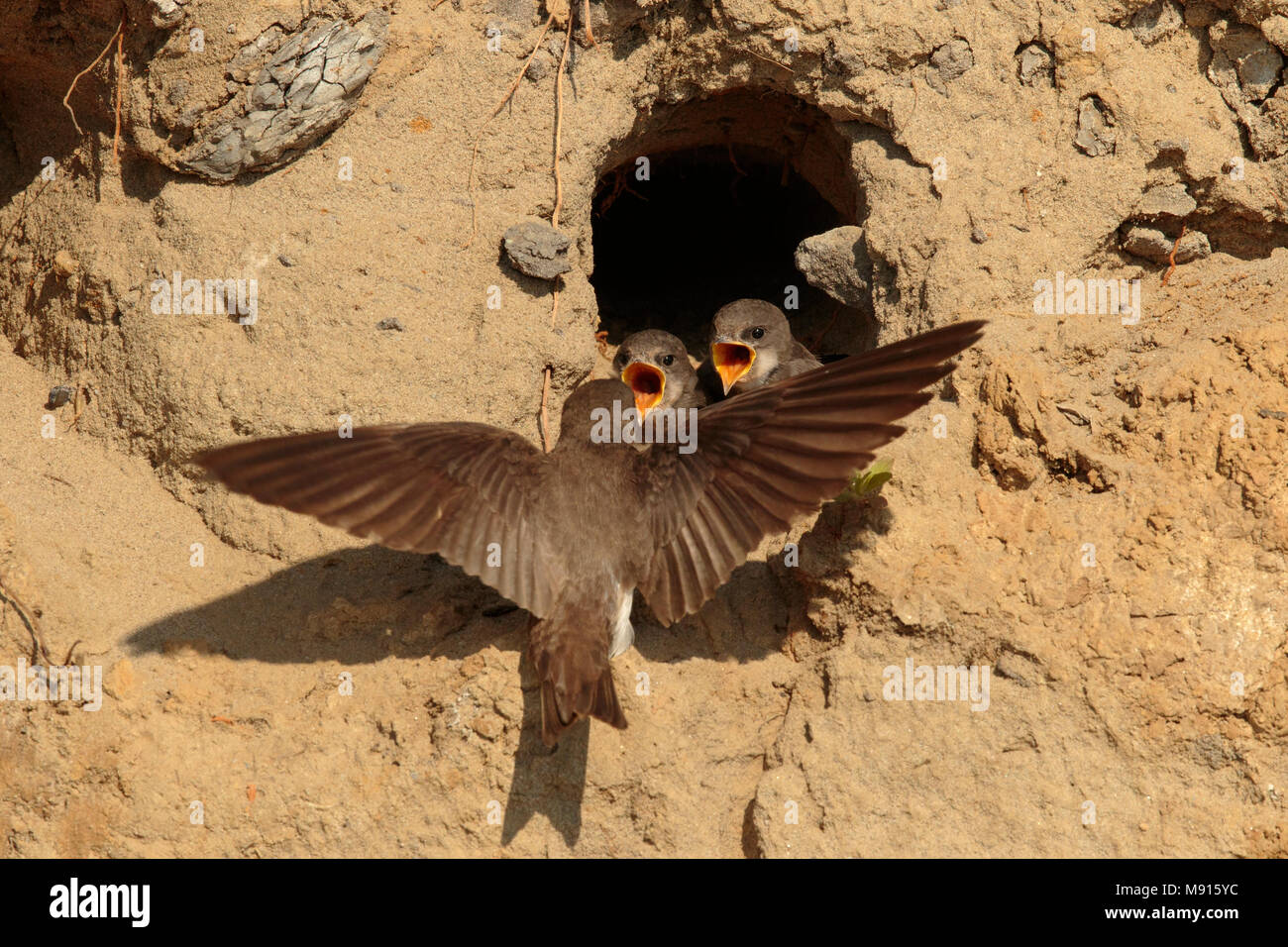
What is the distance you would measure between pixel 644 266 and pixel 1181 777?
3901mm

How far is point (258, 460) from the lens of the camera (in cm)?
281

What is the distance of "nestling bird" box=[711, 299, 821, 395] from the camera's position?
445 cm

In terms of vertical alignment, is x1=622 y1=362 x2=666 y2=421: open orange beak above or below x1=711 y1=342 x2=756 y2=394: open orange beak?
below

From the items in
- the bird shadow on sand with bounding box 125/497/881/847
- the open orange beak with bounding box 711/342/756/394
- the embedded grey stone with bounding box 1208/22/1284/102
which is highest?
the embedded grey stone with bounding box 1208/22/1284/102

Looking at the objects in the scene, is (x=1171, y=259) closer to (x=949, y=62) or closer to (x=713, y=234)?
(x=949, y=62)

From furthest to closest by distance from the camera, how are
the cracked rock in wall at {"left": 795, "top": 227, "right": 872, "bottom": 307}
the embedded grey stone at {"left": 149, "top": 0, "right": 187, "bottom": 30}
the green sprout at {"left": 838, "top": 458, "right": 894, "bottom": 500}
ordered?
1. the cracked rock in wall at {"left": 795, "top": 227, "right": 872, "bottom": 307}
2. the embedded grey stone at {"left": 149, "top": 0, "right": 187, "bottom": 30}
3. the green sprout at {"left": 838, "top": 458, "right": 894, "bottom": 500}

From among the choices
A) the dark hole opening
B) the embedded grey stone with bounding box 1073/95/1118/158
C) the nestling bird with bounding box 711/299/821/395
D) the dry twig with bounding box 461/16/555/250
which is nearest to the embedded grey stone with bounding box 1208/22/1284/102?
the embedded grey stone with bounding box 1073/95/1118/158

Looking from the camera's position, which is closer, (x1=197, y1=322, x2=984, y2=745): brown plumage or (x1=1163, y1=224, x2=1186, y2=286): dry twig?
(x1=197, y1=322, x2=984, y2=745): brown plumage

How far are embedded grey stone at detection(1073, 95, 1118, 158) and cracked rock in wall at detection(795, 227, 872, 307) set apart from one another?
759 mm

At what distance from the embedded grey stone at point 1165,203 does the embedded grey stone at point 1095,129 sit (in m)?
0.19

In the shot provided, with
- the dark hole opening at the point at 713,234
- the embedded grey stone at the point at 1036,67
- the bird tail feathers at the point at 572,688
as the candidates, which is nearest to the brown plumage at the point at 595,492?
the bird tail feathers at the point at 572,688

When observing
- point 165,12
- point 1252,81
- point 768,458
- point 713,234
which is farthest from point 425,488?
point 713,234

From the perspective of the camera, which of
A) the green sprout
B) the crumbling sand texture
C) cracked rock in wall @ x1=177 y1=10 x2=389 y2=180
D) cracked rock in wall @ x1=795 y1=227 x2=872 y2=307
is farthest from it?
cracked rock in wall @ x1=795 y1=227 x2=872 y2=307

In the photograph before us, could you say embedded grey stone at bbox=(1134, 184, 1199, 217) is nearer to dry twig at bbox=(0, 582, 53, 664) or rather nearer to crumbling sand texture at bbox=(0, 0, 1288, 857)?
crumbling sand texture at bbox=(0, 0, 1288, 857)
